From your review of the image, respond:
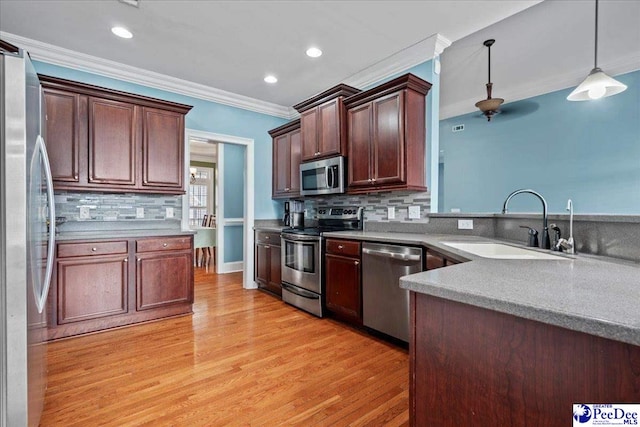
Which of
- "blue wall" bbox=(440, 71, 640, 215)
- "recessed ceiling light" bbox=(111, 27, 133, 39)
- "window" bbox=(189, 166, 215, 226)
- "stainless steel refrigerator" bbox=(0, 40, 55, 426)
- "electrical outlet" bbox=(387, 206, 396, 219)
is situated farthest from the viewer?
"window" bbox=(189, 166, 215, 226)

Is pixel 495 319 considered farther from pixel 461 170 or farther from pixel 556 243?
pixel 461 170

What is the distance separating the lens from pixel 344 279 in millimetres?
2971

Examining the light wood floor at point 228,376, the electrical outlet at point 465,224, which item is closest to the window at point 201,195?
the light wood floor at point 228,376

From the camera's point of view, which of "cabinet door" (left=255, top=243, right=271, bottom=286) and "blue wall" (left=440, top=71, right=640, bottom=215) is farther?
"cabinet door" (left=255, top=243, right=271, bottom=286)

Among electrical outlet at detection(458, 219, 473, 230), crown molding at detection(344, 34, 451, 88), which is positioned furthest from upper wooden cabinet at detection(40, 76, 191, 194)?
electrical outlet at detection(458, 219, 473, 230)

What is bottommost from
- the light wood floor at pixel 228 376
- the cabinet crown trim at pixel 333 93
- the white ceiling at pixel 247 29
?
the light wood floor at pixel 228 376

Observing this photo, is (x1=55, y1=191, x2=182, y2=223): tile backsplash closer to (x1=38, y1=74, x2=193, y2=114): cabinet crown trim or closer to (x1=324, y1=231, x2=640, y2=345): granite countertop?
(x1=38, y1=74, x2=193, y2=114): cabinet crown trim

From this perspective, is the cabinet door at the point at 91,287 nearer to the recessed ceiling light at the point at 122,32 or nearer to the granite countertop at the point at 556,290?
the recessed ceiling light at the point at 122,32

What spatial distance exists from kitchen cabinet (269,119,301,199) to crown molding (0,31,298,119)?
0.57 metres

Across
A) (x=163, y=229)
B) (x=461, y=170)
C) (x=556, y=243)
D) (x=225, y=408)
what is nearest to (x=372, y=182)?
(x=556, y=243)

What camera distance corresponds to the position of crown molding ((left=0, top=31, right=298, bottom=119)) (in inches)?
120

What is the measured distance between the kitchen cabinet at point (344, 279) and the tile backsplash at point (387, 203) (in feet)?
2.33

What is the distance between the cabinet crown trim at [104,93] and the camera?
9.39 feet

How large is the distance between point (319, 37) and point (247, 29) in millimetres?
665
